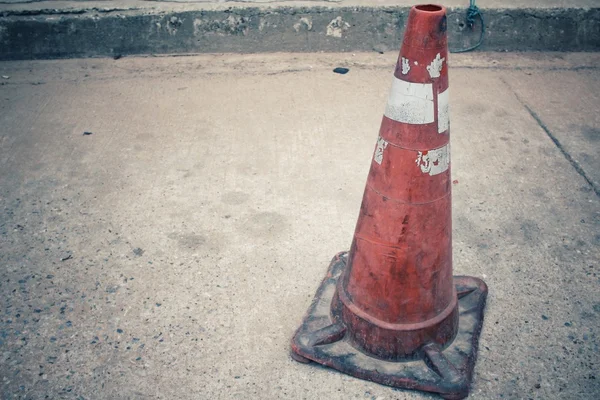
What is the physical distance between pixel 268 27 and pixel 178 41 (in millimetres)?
747

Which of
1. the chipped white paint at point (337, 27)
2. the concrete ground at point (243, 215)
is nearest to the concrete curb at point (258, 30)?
the chipped white paint at point (337, 27)

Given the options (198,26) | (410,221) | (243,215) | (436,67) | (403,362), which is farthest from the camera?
(198,26)

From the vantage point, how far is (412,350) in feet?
6.01

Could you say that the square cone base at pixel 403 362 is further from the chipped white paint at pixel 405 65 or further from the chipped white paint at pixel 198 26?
the chipped white paint at pixel 198 26

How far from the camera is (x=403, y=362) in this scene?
6.02 ft

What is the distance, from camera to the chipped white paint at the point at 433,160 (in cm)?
168

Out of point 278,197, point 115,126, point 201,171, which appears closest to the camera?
point 278,197

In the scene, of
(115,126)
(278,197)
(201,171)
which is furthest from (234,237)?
(115,126)

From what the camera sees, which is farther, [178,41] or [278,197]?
[178,41]

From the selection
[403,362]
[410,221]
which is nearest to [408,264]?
[410,221]

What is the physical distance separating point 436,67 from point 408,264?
2.11ft

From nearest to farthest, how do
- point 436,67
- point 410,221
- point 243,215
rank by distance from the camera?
point 436,67 → point 410,221 → point 243,215

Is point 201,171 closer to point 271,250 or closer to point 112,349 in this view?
point 271,250

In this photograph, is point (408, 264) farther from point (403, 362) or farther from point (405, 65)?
point (405, 65)
